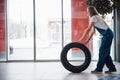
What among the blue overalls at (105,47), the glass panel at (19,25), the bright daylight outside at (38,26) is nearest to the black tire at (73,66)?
the blue overalls at (105,47)

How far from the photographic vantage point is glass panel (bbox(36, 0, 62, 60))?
9.74 m

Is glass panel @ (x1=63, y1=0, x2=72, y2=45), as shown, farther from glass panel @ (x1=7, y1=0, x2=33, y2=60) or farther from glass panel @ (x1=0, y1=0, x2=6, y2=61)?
glass panel @ (x1=0, y1=0, x2=6, y2=61)

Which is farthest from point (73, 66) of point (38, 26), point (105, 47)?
point (38, 26)

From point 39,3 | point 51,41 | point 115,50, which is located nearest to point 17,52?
point 51,41

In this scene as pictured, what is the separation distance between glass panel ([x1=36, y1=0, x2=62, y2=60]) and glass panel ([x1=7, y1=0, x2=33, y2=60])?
0.24 metres

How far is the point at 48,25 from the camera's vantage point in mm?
9867

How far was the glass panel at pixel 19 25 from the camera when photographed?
31.9 ft

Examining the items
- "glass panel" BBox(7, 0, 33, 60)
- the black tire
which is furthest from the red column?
the black tire

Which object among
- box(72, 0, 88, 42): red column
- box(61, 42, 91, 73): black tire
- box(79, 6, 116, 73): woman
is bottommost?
box(61, 42, 91, 73): black tire

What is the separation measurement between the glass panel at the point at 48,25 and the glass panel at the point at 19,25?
24cm

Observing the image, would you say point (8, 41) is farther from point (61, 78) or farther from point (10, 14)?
point (61, 78)

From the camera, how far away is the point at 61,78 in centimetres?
571

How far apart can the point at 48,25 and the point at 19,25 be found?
0.96 metres

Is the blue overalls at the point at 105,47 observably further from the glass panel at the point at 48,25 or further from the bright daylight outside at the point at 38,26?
the glass panel at the point at 48,25
